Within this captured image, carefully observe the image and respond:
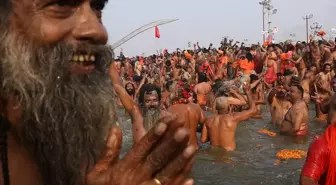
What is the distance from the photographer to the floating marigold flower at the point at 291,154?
310 inches

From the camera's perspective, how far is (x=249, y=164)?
7605mm

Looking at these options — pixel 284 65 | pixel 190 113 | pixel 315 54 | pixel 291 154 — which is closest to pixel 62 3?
pixel 190 113

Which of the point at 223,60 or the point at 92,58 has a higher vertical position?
the point at 92,58

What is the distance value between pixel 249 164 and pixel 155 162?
6.57 m

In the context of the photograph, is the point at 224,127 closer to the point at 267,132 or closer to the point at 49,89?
the point at 267,132

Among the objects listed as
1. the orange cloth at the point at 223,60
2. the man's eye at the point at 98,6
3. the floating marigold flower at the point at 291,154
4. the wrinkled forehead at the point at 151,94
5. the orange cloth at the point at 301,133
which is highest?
the man's eye at the point at 98,6

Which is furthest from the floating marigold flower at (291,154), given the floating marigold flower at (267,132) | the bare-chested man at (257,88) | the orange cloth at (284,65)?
the orange cloth at (284,65)

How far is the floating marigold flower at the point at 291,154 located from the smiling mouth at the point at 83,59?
6.87 meters

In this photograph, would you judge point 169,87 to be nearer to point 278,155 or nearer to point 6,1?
point 278,155

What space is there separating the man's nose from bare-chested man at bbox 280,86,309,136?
7.49m

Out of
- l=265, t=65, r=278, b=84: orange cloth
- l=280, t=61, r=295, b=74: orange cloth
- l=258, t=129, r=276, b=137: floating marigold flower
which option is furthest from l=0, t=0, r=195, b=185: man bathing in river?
l=280, t=61, r=295, b=74: orange cloth

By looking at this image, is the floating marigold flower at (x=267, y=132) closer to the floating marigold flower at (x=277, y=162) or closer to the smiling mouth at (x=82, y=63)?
the floating marigold flower at (x=277, y=162)

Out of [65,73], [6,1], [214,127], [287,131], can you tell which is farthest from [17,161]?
[287,131]

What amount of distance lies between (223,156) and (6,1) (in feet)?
21.4
